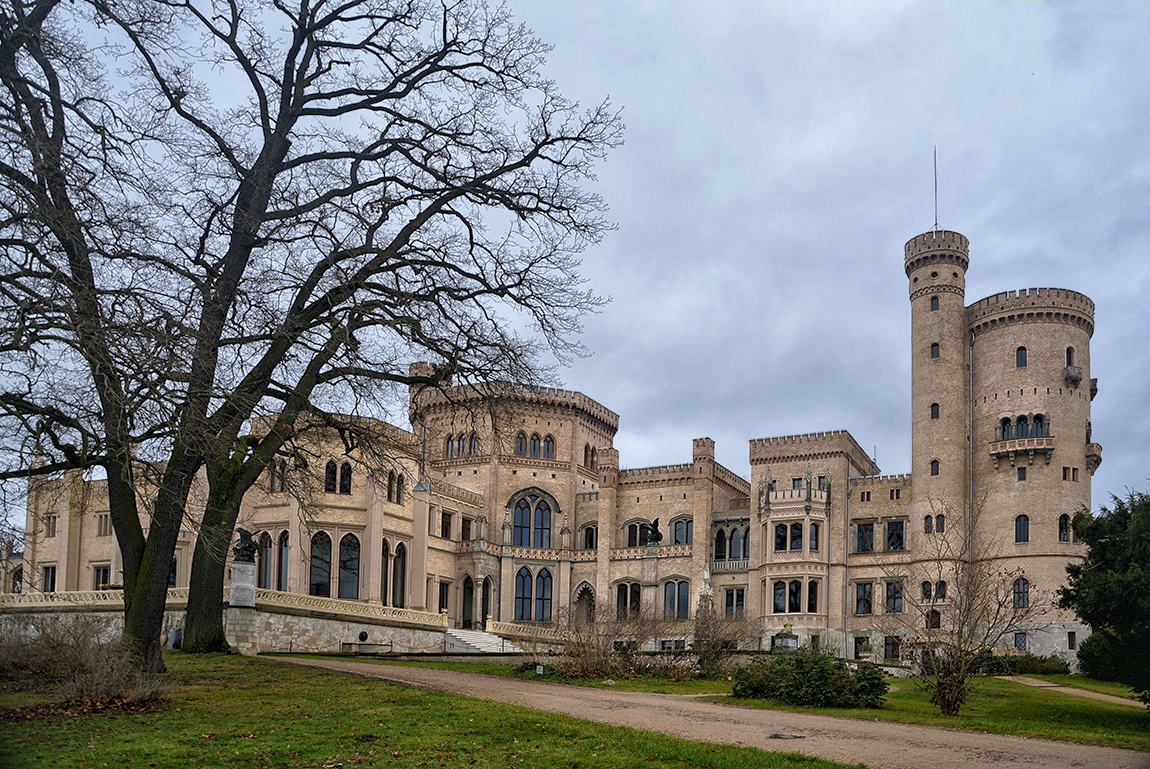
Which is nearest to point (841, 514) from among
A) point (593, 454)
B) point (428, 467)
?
point (593, 454)

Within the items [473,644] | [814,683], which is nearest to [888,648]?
[473,644]

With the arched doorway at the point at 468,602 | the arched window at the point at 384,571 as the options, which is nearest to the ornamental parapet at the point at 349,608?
the arched window at the point at 384,571

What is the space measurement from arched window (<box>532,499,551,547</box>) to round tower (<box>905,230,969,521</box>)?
19.4 m

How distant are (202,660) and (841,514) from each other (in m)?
36.7

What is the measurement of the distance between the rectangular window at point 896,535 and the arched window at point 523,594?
18700 millimetres

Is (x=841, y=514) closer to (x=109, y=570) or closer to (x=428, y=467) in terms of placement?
(x=428, y=467)

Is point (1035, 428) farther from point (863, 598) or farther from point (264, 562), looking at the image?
point (264, 562)

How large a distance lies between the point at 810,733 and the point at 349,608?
26277 millimetres

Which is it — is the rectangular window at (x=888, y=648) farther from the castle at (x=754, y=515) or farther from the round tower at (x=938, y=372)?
the round tower at (x=938, y=372)

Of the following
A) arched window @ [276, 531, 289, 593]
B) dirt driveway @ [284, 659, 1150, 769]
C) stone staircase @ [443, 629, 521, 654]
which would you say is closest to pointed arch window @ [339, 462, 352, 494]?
arched window @ [276, 531, 289, 593]

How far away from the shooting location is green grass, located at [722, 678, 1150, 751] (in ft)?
59.0

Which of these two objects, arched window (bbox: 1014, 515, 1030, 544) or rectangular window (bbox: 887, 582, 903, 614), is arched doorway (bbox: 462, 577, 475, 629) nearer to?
rectangular window (bbox: 887, 582, 903, 614)

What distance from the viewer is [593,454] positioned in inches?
2522

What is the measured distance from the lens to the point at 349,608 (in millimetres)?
39938
